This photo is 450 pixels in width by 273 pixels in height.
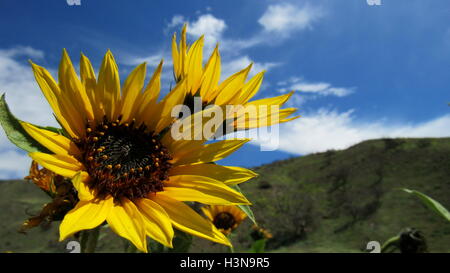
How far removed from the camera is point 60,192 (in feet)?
4.03

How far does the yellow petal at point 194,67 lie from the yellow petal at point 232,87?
10 centimetres

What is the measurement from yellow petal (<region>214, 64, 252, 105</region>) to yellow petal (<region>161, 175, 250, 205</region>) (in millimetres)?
342

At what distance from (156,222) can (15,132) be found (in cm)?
45

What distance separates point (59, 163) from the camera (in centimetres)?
103

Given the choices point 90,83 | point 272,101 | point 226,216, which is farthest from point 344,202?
point 90,83

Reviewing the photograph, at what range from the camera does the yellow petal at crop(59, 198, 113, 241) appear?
0.91 meters

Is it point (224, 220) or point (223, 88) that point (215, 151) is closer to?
point (223, 88)

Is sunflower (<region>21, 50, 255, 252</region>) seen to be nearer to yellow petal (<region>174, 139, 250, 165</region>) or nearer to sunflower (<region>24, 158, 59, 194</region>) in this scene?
yellow petal (<region>174, 139, 250, 165</region>)

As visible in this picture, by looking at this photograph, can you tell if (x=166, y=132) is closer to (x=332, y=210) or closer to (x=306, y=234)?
(x=306, y=234)

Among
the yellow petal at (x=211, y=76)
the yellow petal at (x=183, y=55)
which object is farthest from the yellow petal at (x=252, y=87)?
the yellow petal at (x=183, y=55)

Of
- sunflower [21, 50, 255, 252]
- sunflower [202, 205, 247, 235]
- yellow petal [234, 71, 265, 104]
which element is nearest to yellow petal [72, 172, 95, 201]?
sunflower [21, 50, 255, 252]

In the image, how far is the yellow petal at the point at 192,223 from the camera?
107 cm
